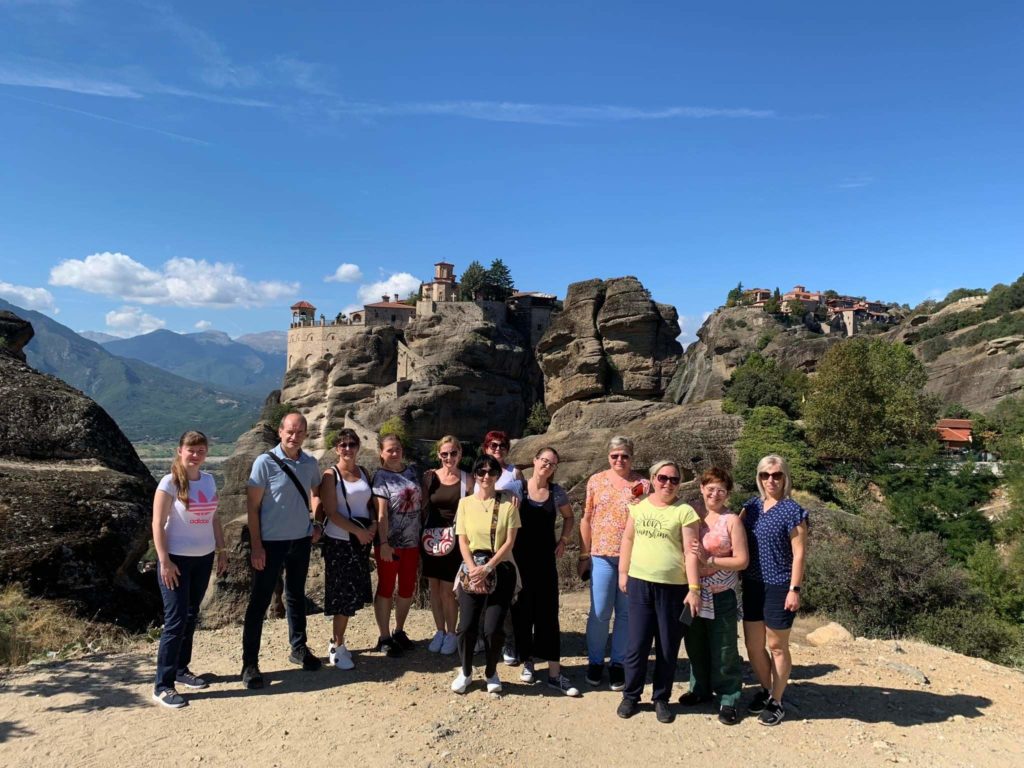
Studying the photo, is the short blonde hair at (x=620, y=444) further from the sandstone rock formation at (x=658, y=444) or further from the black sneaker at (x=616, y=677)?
the sandstone rock formation at (x=658, y=444)

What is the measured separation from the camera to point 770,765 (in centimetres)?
465

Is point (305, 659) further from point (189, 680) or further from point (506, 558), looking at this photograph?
point (506, 558)

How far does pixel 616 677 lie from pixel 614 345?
3894cm

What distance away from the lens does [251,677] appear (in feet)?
18.7

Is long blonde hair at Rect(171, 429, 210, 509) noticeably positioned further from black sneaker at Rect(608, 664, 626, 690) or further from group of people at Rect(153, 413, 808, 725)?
black sneaker at Rect(608, 664, 626, 690)

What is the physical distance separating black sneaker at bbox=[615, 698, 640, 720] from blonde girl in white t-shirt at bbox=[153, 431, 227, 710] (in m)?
3.67

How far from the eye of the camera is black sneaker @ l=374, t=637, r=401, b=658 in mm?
6566

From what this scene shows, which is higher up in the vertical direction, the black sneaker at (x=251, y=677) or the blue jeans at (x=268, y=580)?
the blue jeans at (x=268, y=580)

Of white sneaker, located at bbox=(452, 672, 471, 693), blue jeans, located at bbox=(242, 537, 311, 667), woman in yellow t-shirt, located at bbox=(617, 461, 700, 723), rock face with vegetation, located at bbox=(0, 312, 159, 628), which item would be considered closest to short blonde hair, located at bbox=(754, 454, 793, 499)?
woman in yellow t-shirt, located at bbox=(617, 461, 700, 723)

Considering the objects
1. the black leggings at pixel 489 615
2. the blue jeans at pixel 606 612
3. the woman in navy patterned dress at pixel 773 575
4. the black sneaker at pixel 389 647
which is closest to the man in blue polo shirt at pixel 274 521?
the black sneaker at pixel 389 647

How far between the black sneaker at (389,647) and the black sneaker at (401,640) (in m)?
0.03

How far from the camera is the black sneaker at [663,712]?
17.1ft

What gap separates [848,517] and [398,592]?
11726 mm

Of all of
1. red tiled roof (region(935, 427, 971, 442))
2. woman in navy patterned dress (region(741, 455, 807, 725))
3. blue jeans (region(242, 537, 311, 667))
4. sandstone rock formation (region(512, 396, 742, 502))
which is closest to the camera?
woman in navy patterned dress (region(741, 455, 807, 725))
